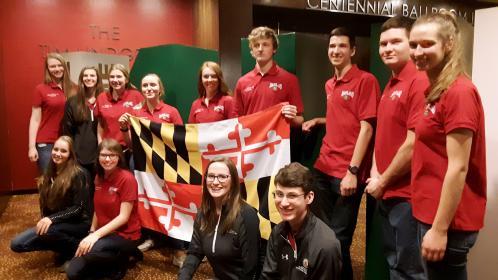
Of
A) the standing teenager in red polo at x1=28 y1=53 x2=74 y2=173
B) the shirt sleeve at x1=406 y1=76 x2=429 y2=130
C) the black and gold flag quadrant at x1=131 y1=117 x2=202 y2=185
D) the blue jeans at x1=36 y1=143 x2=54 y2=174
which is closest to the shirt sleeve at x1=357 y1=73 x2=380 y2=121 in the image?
the shirt sleeve at x1=406 y1=76 x2=429 y2=130

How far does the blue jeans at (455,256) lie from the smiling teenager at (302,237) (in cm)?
45

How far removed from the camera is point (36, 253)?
3461 mm

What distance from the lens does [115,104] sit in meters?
3.35

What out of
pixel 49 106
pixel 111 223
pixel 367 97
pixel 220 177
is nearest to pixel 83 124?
pixel 49 106

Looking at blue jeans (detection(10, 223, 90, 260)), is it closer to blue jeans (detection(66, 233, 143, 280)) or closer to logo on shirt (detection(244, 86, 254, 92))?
blue jeans (detection(66, 233, 143, 280))

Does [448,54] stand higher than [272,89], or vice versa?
[448,54]

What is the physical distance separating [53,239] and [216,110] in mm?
1409

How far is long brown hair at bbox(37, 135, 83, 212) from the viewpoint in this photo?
9.86ft

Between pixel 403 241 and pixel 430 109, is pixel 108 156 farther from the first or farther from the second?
pixel 430 109

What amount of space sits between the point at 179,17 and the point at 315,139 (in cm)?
383

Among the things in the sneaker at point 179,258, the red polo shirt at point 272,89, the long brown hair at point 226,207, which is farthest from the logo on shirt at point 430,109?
the sneaker at point 179,258

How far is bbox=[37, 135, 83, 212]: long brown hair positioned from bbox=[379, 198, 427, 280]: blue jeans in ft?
6.94

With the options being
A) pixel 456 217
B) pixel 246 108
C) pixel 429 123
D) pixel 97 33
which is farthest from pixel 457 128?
Result: pixel 97 33

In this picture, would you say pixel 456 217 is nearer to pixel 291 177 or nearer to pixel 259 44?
pixel 291 177
